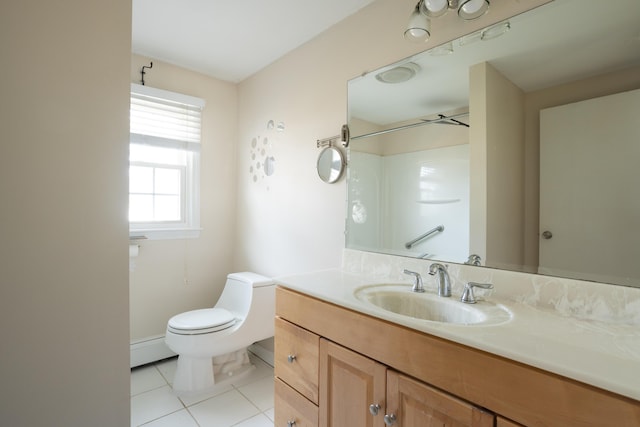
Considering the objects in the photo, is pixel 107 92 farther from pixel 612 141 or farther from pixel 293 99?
pixel 612 141

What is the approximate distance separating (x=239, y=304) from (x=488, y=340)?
6.32 feet

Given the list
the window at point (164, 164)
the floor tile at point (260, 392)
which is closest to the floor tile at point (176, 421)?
the floor tile at point (260, 392)

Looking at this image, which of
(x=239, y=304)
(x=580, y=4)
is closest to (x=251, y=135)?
(x=239, y=304)

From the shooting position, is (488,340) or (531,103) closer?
(488,340)

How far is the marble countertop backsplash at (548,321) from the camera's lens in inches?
26.5

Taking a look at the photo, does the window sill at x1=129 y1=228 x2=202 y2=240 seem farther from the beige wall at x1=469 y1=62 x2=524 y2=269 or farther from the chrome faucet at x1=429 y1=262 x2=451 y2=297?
the beige wall at x1=469 y1=62 x2=524 y2=269

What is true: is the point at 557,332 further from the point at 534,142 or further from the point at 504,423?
the point at 534,142

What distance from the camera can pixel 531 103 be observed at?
1190 mm

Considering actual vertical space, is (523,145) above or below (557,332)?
above

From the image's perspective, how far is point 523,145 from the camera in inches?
47.5

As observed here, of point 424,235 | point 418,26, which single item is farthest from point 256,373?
point 418,26

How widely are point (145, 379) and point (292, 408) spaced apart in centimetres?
145

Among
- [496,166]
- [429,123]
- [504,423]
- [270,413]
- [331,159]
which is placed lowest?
[270,413]


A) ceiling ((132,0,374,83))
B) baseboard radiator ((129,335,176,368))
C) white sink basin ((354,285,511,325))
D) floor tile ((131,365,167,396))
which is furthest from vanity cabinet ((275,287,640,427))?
ceiling ((132,0,374,83))
